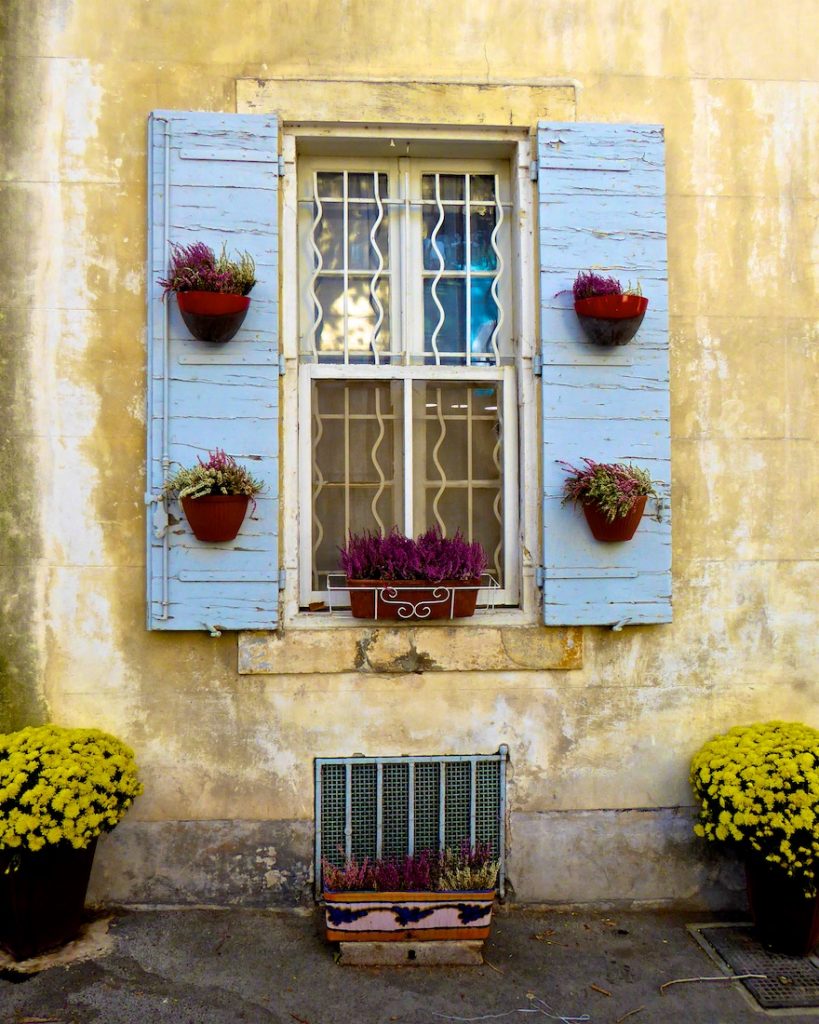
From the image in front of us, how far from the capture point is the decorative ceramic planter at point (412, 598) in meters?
3.92

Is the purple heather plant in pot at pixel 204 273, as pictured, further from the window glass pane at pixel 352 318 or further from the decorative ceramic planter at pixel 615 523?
the decorative ceramic planter at pixel 615 523

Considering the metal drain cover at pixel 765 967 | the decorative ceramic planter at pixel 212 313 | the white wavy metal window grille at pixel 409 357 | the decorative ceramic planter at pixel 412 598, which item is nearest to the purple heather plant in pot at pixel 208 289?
the decorative ceramic planter at pixel 212 313

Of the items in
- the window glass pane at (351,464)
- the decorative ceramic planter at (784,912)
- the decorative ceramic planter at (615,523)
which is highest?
the window glass pane at (351,464)

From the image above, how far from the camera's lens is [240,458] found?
13.0ft

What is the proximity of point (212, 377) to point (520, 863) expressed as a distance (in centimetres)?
260

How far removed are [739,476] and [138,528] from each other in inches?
110

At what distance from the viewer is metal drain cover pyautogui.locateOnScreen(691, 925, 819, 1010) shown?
342cm

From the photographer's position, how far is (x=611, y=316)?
13.0ft

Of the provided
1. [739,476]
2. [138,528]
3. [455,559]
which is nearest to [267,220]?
[138,528]

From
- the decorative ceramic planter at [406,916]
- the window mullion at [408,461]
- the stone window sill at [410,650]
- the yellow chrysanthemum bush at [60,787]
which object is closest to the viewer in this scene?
the yellow chrysanthemum bush at [60,787]

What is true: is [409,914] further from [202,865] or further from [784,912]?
[784,912]

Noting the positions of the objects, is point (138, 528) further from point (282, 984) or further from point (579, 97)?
point (579, 97)

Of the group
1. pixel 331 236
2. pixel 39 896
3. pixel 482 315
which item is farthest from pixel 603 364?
pixel 39 896

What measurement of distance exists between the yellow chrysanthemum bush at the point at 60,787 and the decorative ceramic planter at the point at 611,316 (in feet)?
9.15
